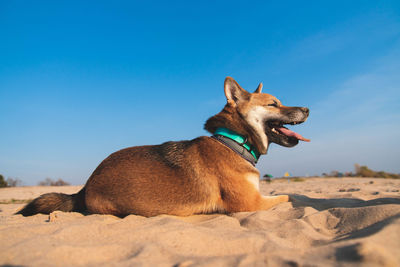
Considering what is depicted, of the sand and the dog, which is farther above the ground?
the dog

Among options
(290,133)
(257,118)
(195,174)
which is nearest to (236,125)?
(257,118)

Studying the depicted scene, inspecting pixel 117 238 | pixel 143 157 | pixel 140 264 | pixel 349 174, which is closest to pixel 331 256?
pixel 140 264

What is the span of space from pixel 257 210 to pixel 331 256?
205 cm

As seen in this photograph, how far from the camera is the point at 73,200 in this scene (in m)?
4.02

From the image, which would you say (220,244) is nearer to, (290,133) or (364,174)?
(290,133)

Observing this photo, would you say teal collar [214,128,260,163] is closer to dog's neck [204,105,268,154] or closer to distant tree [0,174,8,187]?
dog's neck [204,105,268,154]

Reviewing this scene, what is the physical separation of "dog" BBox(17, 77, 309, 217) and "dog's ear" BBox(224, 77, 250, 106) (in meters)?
0.10

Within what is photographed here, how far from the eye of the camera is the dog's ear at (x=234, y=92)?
4445 mm

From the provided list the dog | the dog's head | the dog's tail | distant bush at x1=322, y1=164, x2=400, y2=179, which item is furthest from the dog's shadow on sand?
distant bush at x1=322, y1=164, x2=400, y2=179

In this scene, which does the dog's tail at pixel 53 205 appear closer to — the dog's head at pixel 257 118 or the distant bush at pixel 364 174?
the dog's head at pixel 257 118

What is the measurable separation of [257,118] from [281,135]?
54 cm

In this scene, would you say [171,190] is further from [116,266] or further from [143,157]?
[116,266]

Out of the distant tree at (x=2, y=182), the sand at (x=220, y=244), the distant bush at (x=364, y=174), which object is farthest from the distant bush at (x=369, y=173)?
the distant tree at (x=2, y=182)

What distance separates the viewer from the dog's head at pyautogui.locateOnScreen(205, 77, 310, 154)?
4.18 metres
